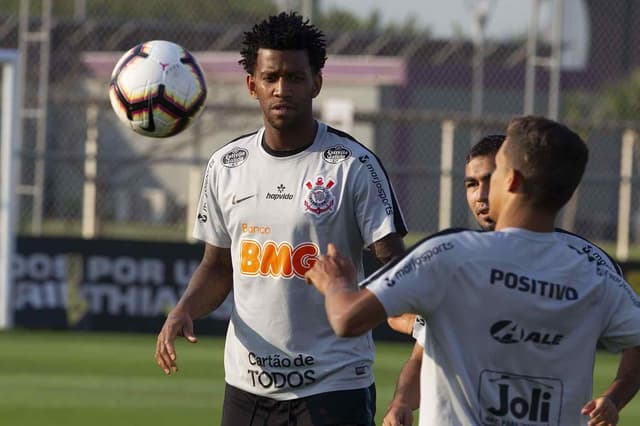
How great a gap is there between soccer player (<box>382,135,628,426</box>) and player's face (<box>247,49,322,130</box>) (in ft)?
2.29

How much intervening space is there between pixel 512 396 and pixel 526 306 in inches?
10.8

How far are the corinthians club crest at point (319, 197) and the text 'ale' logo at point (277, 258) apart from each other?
0.14m

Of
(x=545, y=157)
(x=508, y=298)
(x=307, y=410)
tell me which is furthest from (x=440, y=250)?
(x=307, y=410)

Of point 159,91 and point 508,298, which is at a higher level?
point 159,91

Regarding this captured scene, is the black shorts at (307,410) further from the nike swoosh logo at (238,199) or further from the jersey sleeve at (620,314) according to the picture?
the jersey sleeve at (620,314)

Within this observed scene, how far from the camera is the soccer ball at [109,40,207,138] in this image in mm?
6496

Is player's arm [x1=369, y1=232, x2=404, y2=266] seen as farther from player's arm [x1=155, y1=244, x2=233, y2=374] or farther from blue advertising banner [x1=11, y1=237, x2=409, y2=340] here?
blue advertising banner [x1=11, y1=237, x2=409, y2=340]

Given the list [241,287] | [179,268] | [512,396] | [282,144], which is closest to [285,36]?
[282,144]

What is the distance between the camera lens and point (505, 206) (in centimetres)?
378

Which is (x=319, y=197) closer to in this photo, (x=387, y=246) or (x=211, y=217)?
(x=387, y=246)

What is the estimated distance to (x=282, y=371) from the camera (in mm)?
5094

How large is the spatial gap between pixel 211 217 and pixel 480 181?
1.16 meters

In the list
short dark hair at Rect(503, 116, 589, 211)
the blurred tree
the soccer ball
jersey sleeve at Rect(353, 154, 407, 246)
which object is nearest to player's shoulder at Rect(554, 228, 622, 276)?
short dark hair at Rect(503, 116, 589, 211)

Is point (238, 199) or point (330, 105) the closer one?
point (238, 199)
